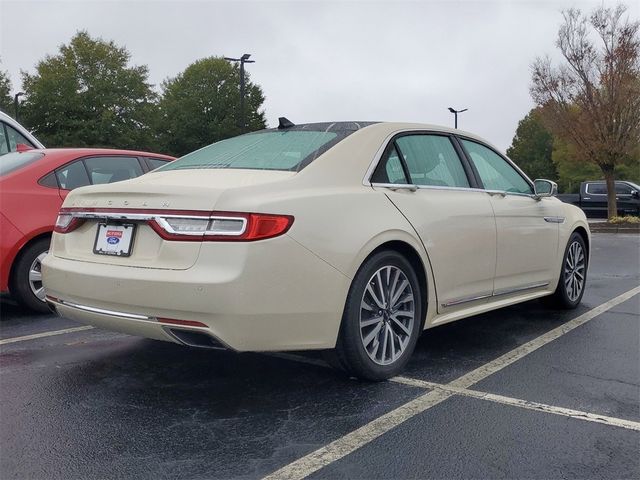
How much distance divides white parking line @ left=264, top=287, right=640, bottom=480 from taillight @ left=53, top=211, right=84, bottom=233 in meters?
1.95

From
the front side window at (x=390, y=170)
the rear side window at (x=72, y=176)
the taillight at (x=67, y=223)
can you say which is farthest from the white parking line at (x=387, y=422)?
the rear side window at (x=72, y=176)

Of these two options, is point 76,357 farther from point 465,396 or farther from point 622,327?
point 622,327

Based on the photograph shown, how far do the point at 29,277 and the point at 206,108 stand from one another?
5032cm

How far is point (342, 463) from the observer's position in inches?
106

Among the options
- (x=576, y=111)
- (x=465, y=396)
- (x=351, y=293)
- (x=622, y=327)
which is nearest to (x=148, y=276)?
(x=351, y=293)

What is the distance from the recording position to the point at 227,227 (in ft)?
10.4

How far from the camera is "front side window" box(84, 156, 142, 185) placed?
626 cm

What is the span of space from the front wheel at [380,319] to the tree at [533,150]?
70754mm

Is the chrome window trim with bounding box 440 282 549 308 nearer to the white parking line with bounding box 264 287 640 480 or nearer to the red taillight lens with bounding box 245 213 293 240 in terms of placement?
the white parking line with bounding box 264 287 640 480

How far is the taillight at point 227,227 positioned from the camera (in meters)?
3.15

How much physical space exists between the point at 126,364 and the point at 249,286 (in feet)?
4.77

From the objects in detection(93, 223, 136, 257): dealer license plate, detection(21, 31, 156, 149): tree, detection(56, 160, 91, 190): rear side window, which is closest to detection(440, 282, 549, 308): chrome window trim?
detection(93, 223, 136, 257): dealer license plate

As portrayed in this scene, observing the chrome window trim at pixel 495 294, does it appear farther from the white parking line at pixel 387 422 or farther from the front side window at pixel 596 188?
the front side window at pixel 596 188

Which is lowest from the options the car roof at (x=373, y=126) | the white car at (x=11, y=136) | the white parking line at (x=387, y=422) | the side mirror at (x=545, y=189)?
the white parking line at (x=387, y=422)
